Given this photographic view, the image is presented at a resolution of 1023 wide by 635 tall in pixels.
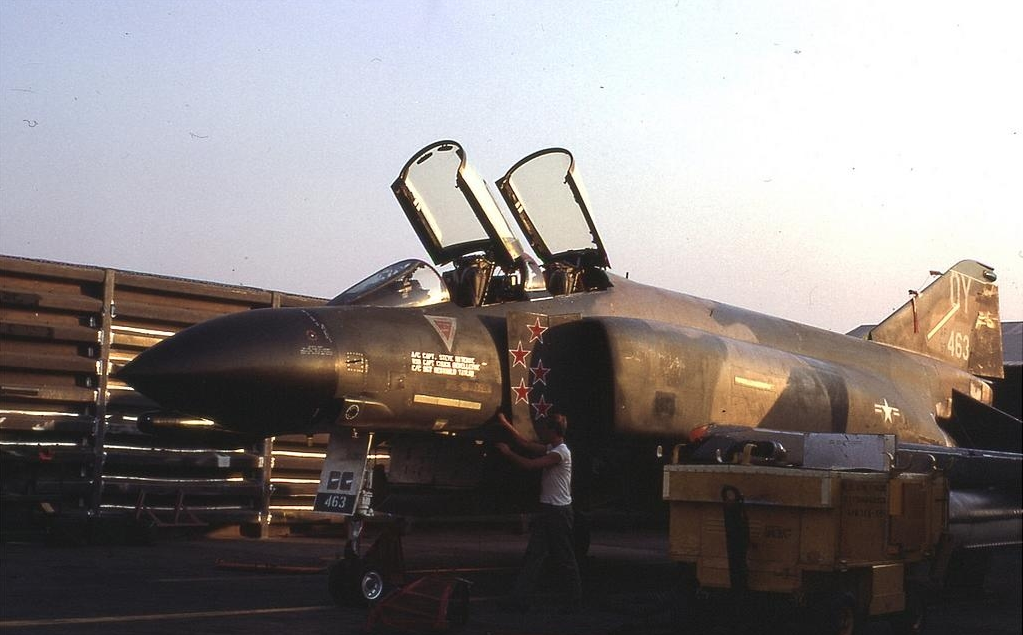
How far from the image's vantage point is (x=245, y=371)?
7.74m

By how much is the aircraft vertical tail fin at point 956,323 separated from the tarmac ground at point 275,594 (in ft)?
15.1

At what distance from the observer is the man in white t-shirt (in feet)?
26.5

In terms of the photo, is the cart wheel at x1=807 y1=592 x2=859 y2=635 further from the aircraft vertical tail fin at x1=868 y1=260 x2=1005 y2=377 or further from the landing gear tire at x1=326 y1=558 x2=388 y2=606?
the aircraft vertical tail fin at x1=868 y1=260 x2=1005 y2=377

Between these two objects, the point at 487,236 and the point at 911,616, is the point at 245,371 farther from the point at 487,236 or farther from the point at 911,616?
the point at 911,616

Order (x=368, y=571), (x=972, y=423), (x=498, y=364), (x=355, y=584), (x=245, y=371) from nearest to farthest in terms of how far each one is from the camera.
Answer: (x=245, y=371), (x=355, y=584), (x=368, y=571), (x=498, y=364), (x=972, y=423)

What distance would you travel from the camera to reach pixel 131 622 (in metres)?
6.62

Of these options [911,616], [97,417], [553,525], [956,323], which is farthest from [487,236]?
[956,323]

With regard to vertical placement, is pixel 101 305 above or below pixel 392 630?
above

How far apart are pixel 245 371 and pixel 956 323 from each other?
11.5 m

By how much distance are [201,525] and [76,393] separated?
220 cm

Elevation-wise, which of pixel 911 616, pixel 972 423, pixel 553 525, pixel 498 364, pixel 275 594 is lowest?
pixel 275 594

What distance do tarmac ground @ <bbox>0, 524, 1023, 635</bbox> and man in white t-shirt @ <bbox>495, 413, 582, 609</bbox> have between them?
179 millimetres

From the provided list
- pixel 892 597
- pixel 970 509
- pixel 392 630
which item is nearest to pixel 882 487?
pixel 892 597

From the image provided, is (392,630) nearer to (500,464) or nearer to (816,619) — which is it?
(816,619)
